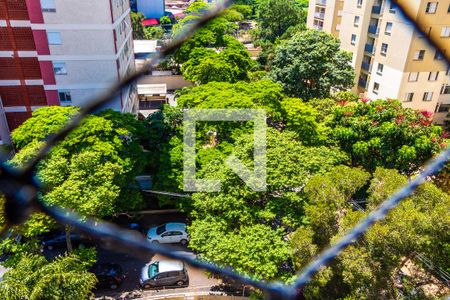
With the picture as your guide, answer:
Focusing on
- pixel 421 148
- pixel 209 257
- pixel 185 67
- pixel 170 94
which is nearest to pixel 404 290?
pixel 209 257

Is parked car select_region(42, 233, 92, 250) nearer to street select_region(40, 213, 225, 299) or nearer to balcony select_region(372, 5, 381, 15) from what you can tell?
street select_region(40, 213, 225, 299)

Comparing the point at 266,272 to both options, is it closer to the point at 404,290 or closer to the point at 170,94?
the point at 404,290

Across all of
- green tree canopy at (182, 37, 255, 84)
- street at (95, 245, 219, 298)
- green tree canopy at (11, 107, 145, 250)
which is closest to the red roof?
green tree canopy at (182, 37, 255, 84)

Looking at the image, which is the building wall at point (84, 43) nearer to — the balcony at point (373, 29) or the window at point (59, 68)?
the window at point (59, 68)

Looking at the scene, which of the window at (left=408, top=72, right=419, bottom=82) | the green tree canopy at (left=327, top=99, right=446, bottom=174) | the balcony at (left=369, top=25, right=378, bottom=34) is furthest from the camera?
the balcony at (left=369, top=25, right=378, bottom=34)

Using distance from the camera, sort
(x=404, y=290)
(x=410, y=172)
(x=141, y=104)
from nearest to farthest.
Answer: (x=404, y=290) < (x=410, y=172) < (x=141, y=104)

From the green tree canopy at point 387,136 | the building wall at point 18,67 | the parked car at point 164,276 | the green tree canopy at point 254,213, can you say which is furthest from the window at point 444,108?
the building wall at point 18,67
